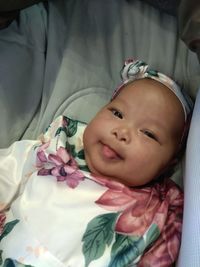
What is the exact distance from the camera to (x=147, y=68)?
1225mm

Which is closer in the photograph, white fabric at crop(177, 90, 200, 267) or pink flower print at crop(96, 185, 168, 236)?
white fabric at crop(177, 90, 200, 267)

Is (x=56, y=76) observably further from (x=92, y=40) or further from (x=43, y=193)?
(x=43, y=193)

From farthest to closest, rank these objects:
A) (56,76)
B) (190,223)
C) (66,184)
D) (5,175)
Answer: (56,76), (5,175), (66,184), (190,223)

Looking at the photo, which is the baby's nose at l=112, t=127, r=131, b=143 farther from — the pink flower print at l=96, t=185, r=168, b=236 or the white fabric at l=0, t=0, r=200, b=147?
the white fabric at l=0, t=0, r=200, b=147

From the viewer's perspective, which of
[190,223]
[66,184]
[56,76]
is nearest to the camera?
[190,223]

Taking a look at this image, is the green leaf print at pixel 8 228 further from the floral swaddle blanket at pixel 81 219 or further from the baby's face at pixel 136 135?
the baby's face at pixel 136 135

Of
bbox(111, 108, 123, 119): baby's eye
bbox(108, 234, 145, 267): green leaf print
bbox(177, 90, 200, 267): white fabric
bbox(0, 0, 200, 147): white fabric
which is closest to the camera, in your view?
bbox(177, 90, 200, 267): white fabric

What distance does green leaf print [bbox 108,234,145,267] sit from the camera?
3.27ft

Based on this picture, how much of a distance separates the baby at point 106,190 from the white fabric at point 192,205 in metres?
0.11

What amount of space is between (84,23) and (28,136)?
339mm

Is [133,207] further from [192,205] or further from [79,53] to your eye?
[79,53]

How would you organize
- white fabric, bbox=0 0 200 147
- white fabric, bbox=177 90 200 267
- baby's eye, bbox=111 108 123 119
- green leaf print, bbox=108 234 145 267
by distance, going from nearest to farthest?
white fabric, bbox=177 90 200 267, green leaf print, bbox=108 234 145 267, baby's eye, bbox=111 108 123 119, white fabric, bbox=0 0 200 147

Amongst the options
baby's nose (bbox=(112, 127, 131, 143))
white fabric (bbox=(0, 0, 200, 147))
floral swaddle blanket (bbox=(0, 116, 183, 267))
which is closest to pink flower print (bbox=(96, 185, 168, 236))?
floral swaddle blanket (bbox=(0, 116, 183, 267))

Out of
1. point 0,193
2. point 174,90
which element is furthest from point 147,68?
point 0,193
